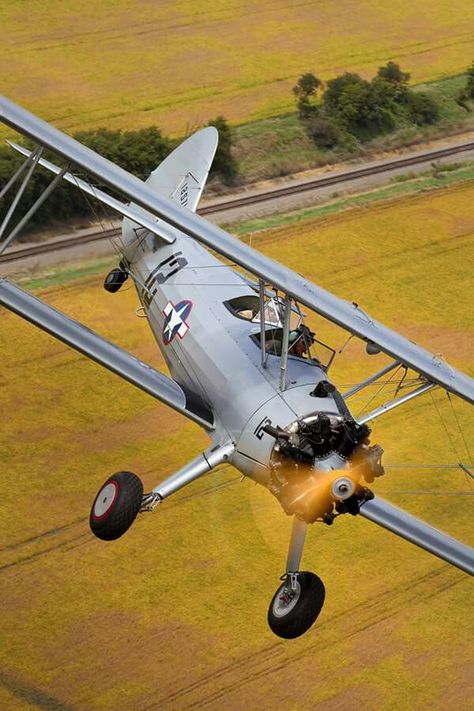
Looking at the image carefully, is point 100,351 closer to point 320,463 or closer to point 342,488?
point 320,463

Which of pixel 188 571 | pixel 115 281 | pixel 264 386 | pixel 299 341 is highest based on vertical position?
pixel 115 281

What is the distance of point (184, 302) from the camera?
27.8 m

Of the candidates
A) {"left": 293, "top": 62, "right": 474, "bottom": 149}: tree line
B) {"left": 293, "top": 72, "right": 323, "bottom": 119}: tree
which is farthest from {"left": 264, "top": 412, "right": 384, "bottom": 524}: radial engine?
{"left": 293, "top": 72, "right": 323, "bottom": 119}: tree

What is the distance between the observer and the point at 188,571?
28062 mm

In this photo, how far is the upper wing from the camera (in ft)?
75.8

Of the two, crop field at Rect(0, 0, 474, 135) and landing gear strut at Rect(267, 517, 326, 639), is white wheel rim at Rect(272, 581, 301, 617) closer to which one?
landing gear strut at Rect(267, 517, 326, 639)

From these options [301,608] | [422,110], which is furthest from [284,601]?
[422,110]

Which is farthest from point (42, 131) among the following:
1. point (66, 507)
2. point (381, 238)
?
point (381, 238)

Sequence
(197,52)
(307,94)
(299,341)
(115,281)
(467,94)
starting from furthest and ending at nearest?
(197,52), (467,94), (307,94), (115,281), (299,341)

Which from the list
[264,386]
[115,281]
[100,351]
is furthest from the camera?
[115,281]

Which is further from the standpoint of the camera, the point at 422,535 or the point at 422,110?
the point at 422,110

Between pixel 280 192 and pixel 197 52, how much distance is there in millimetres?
13428

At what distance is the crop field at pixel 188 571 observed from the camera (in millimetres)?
25688

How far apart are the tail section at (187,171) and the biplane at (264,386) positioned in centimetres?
558
